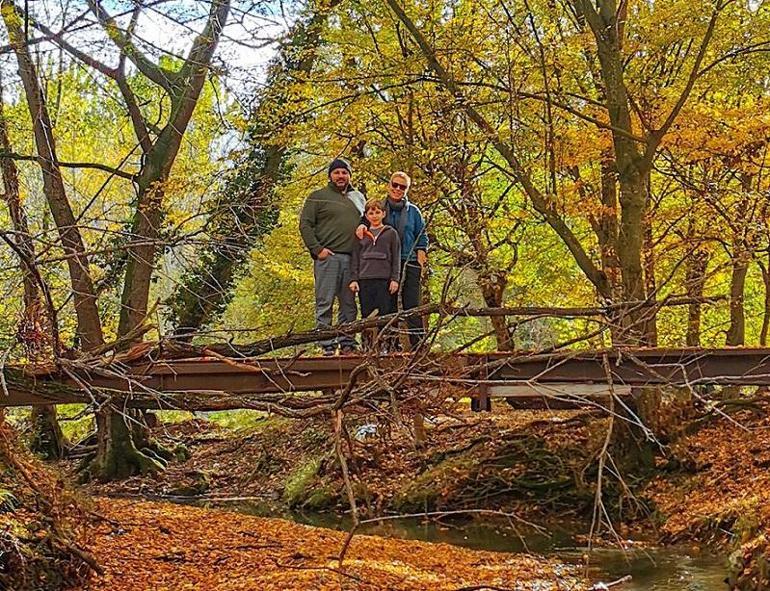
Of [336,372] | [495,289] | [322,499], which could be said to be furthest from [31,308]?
[495,289]

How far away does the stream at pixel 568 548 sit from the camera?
22.2 feet

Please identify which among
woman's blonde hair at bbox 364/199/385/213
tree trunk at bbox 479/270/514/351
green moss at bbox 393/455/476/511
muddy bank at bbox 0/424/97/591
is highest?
woman's blonde hair at bbox 364/199/385/213

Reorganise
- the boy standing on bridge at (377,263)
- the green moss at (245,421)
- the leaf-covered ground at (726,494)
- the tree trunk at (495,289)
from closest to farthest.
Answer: the leaf-covered ground at (726,494) → the boy standing on bridge at (377,263) → the tree trunk at (495,289) → the green moss at (245,421)

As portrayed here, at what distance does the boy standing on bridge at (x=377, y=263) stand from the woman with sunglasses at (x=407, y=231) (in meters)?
0.13

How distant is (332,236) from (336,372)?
4.84 ft

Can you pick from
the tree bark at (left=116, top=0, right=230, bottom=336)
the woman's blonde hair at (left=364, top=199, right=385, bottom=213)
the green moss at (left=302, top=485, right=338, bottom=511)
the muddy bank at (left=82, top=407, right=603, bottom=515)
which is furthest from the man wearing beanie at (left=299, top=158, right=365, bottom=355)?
the tree bark at (left=116, top=0, right=230, bottom=336)

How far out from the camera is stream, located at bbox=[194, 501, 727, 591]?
6.75m

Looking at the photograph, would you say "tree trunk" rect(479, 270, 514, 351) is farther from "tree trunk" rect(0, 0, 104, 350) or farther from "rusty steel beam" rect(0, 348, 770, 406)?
"tree trunk" rect(0, 0, 104, 350)

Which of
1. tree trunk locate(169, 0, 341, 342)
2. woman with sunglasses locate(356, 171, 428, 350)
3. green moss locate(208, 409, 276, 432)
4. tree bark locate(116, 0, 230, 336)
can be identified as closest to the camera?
woman with sunglasses locate(356, 171, 428, 350)

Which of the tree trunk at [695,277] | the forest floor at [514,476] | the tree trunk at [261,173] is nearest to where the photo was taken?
the forest floor at [514,476]

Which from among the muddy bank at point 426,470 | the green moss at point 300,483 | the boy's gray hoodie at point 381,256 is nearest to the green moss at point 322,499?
the muddy bank at point 426,470

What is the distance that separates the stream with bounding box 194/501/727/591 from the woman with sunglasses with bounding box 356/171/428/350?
215 centimetres

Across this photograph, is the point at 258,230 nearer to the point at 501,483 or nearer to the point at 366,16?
the point at 366,16

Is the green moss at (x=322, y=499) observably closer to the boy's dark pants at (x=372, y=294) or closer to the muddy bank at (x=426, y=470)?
the muddy bank at (x=426, y=470)
